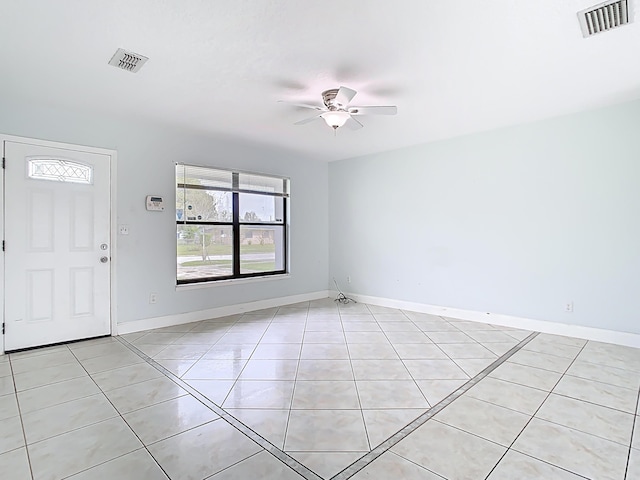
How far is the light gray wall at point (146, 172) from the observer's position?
3.67m

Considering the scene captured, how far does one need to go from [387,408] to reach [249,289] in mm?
3333

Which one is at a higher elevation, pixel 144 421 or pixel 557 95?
pixel 557 95

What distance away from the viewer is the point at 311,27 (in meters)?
2.21

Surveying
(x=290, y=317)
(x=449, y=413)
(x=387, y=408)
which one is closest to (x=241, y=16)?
(x=387, y=408)

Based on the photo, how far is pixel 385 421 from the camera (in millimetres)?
2174

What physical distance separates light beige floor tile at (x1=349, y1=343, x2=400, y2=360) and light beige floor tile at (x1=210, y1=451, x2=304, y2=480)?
159cm

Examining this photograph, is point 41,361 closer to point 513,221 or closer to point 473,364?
point 473,364

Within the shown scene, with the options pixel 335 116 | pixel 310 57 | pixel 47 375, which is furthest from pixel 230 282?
pixel 310 57

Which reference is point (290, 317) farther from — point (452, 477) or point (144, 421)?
point (452, 477)

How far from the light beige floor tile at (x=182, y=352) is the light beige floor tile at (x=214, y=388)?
577 millimetres

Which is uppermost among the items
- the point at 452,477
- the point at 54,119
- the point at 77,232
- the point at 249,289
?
the point at 54,119

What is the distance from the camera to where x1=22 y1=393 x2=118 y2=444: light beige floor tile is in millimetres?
2074

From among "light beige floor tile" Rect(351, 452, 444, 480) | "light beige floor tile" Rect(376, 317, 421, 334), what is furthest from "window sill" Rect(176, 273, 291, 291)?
"light beige floor tile" Rect(351, 452, 444, 480)

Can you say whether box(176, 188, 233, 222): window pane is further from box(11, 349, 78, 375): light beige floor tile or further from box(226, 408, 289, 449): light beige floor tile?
box(226, 408, 289, 449): light beige floor tile
